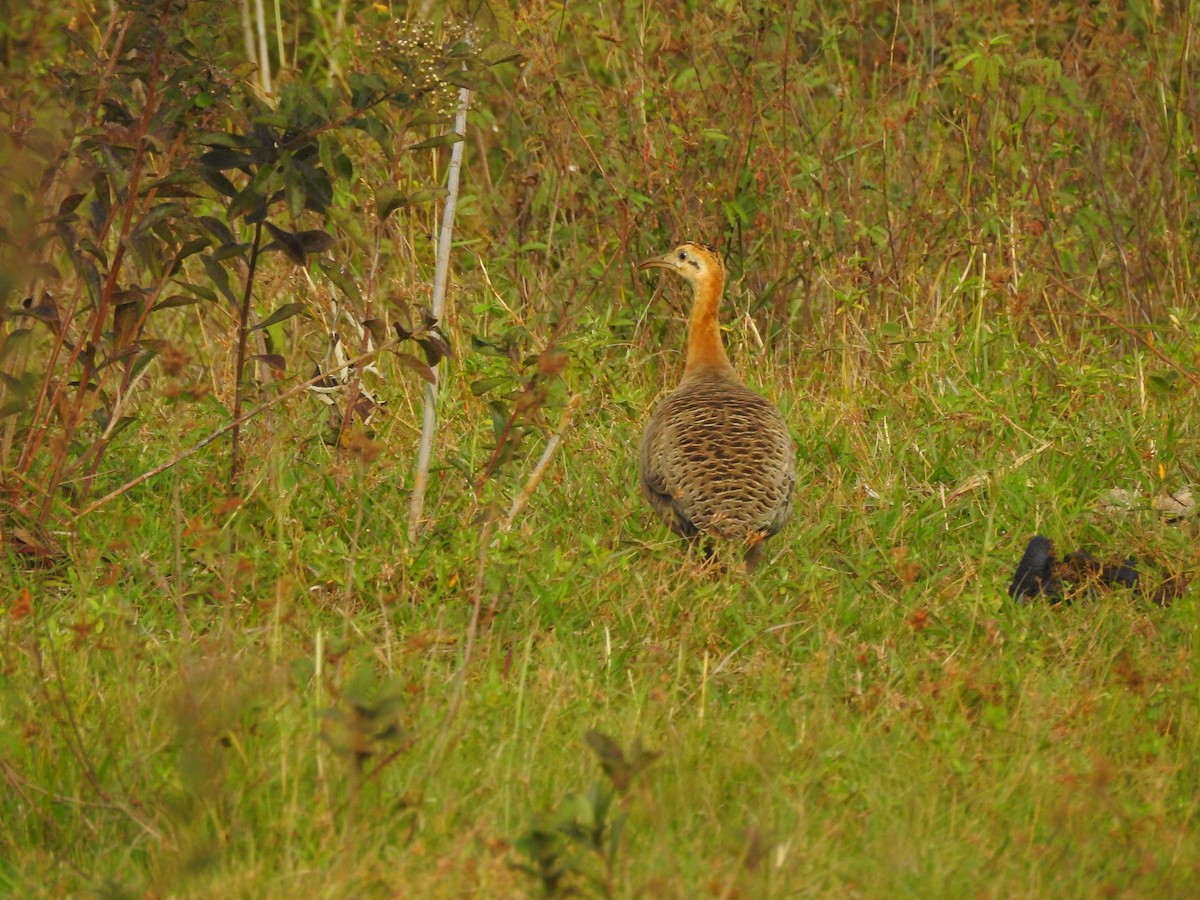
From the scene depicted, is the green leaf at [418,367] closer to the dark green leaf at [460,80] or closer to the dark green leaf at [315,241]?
the dark green leaf at [315,241]

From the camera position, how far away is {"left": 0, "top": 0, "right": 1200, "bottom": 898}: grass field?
124 inches

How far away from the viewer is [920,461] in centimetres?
565

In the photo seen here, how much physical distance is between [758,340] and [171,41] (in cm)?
288

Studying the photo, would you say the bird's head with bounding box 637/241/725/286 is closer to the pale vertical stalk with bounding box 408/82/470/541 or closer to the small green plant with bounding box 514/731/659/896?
the pale vertical stalk with bounding box 408/82/470/541

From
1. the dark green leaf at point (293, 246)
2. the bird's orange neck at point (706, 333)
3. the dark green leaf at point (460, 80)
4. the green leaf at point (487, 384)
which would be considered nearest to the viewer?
the dark green leaf at point (460, 80)

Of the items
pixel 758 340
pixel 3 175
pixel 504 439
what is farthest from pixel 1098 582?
pixel 3 175

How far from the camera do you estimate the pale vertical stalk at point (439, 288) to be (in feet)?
14.5

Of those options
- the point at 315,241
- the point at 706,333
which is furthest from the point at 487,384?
the point at 706,333

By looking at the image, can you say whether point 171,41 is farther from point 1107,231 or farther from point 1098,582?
point 1107,231

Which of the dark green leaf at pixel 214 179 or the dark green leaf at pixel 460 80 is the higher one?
the dark green leaf at pixel 460 80

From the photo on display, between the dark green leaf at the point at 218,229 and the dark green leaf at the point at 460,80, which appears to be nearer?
the dark green leaf at the point at 460,80

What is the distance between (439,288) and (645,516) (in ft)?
4.06

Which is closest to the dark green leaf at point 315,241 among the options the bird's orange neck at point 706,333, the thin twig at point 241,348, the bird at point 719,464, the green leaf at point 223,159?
the thin twig at point 241,348

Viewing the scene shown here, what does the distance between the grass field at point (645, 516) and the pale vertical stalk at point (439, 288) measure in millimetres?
86
